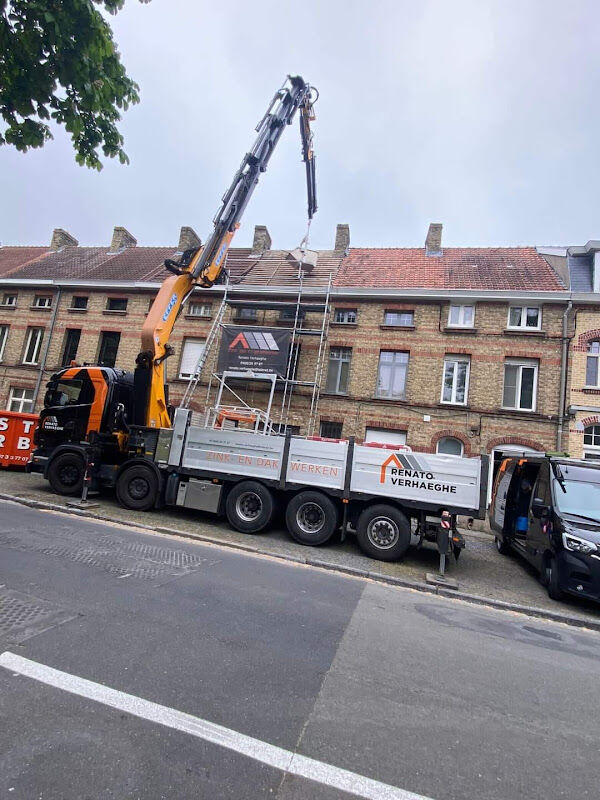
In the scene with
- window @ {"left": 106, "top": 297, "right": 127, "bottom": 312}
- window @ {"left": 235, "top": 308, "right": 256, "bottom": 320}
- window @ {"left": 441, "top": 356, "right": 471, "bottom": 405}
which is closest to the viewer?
window @ {"left": 441, "top": 356, "right": 471, "bottom": 405}

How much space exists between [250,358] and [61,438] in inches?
289

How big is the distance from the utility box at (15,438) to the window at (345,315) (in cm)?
1090

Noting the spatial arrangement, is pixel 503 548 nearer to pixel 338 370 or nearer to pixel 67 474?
pixel 338 370

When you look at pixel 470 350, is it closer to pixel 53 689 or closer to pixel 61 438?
pixel 61 438

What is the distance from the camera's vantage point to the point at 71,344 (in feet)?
65.4

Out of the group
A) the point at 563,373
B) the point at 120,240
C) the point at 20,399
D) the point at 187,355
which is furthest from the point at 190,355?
the point at 563,373

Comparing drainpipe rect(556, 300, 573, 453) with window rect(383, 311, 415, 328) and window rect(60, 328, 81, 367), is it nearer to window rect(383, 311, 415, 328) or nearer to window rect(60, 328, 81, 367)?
window rect(383, 311, 415, 328)

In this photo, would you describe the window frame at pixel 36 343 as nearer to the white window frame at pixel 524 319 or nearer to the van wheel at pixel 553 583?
the white window frame at pixel 524 319

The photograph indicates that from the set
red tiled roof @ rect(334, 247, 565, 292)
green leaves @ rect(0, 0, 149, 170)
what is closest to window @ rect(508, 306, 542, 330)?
red tiled roof @ rect(334, 247, 565, 292)

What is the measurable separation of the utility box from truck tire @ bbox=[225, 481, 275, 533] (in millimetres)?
7937

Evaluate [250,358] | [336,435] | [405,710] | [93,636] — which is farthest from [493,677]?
[250,358]

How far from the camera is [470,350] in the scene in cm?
1522

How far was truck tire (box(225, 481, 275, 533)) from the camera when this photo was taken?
27.9 feet

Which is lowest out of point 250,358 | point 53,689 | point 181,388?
point 53,689
